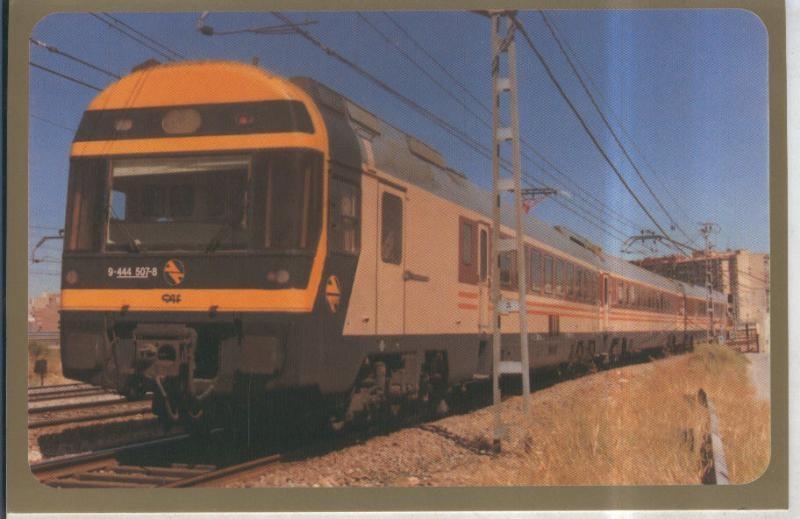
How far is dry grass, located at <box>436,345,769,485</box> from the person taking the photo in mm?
6887

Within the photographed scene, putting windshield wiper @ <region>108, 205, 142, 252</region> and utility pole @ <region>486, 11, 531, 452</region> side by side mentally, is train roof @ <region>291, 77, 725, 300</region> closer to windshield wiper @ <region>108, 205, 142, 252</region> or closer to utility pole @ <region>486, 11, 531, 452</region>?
utility pole @ <region>486, 11, 531, 452</region>

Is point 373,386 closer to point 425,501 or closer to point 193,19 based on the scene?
point 425,501

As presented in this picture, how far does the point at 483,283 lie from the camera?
28.8ft

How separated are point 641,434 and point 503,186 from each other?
7.11 ft

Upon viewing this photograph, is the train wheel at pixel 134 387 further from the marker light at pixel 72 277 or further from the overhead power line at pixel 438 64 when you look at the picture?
the overhead power line at pixel 438 64

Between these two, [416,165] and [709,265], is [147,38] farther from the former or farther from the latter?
[709,265]

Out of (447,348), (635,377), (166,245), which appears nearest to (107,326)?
(166,245)

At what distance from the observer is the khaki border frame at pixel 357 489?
6617mm

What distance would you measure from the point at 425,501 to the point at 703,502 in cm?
195

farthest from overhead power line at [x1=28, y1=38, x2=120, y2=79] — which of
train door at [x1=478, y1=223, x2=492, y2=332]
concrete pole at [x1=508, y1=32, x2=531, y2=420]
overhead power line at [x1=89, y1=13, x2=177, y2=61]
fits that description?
train door at [x1=478, y1=223, x2=492, y2=332]

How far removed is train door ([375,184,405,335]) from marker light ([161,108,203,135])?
4.83 feet

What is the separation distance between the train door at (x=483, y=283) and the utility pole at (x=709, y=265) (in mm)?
1891

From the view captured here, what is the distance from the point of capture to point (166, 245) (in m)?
6.73

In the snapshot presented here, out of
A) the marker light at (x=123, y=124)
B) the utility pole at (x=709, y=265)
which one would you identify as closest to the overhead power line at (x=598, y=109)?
the utility pole at (x=709, y=265)
